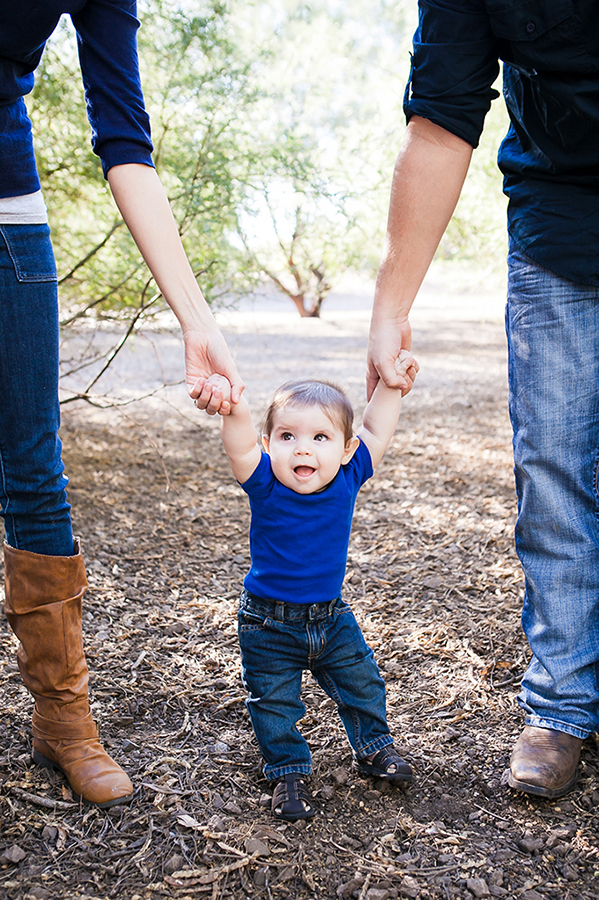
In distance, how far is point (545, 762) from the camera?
1816mm

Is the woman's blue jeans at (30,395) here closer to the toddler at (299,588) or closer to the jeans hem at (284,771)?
the toddler at (299,588)

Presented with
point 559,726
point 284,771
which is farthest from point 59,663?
point 559,726

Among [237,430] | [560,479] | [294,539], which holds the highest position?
[237,430]

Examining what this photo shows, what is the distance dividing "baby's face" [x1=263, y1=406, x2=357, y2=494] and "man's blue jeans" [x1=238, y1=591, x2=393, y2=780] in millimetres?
289

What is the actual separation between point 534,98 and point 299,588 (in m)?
1.24

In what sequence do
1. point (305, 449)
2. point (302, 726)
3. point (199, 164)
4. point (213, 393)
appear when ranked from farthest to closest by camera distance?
point (199, 164) < point (302, 726) < point (305, 449) < point (213, 393)

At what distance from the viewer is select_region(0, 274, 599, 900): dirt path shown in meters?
1.59

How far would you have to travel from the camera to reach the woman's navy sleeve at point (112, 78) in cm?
Result: 162

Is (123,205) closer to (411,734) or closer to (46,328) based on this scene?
(46,328)

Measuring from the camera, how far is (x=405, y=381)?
188 centimetres

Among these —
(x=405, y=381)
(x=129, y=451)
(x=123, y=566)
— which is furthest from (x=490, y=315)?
(x=405, y=381)

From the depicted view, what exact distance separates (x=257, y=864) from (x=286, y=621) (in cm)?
50

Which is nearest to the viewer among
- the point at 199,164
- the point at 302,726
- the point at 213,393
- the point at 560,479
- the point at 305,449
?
the point at 213,393

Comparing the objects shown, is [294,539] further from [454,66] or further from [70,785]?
[454,66]
